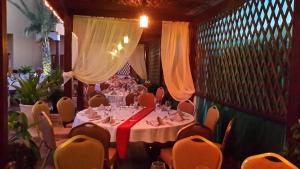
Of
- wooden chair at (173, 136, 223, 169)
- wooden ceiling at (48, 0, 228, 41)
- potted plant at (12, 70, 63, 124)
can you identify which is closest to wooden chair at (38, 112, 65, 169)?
wooden chair at (173, 136, 223, 169)

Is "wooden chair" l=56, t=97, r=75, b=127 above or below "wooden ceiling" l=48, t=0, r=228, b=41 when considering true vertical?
below

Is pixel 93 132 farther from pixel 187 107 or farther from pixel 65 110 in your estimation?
pixel 187 107

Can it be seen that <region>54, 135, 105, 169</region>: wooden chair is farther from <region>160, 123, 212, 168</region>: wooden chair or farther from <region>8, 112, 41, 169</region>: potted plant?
<region>160, 123, 212, 168</region>: wooden chair

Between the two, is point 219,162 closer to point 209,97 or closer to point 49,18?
point 209,97

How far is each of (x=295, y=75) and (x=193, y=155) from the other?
4.74 ft

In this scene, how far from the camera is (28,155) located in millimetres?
2455

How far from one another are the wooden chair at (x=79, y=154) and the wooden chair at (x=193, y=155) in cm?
59

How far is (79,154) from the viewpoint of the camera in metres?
2.12

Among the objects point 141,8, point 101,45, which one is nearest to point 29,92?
point 101,45

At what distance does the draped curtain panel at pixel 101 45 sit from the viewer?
5609mm

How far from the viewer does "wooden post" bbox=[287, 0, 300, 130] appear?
9.28 ft

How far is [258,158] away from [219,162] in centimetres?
36

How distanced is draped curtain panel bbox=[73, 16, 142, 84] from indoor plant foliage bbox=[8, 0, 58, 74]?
369 inches

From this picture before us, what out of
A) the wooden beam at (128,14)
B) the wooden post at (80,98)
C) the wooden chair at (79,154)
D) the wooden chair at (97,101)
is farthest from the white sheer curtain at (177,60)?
the wooden chair at (79,154)
